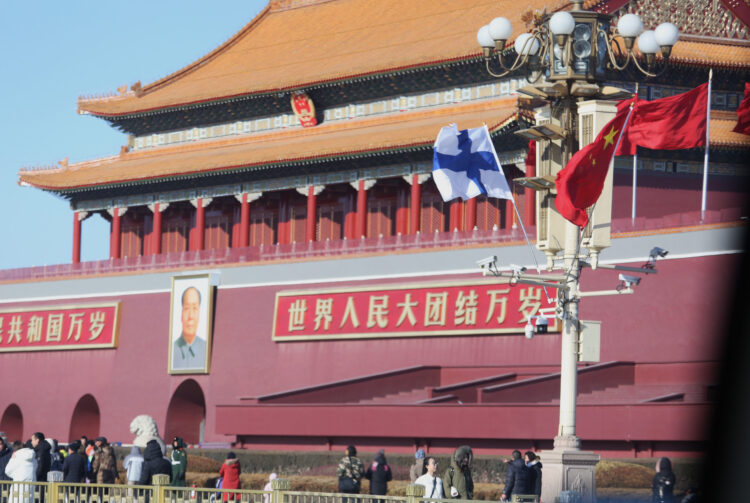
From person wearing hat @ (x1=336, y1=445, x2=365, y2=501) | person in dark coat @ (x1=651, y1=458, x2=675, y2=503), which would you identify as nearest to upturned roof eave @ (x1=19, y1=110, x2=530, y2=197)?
person wearing hat @ (x1=336, y1=445, x2=365, y2=501)

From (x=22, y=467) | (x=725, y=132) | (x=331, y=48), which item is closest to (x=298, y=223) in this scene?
(x=331, y=48)

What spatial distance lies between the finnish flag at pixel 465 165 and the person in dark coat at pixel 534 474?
357 centimetres

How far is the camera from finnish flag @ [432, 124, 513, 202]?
2097cm

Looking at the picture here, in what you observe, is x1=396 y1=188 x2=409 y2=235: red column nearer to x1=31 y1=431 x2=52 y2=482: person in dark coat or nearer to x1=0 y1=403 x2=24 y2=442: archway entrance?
x1=0 y1=403 x2=24 y2=442: archway entrance

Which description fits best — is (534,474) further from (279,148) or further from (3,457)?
(279,148)

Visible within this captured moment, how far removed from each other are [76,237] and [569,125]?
2826cm

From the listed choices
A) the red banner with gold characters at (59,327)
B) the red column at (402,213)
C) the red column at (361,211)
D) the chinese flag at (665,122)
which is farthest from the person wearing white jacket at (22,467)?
the red banner with gold characters at (59,327)

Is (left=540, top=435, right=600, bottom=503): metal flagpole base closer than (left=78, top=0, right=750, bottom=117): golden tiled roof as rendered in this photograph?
Yes

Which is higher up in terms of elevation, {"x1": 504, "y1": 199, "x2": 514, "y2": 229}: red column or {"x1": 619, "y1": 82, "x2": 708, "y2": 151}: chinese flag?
{"x1": 504, "y1": 199, "x2": 514, "y2": 229}: red column

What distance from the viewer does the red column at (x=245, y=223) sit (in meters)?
40.6

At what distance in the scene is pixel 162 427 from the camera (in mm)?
38281

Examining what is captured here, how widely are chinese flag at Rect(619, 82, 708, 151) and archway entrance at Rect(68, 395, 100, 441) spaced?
2403cm

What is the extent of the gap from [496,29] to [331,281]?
16448 millimetres

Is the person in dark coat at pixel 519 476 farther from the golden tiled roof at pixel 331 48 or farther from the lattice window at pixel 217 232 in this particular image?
the lattice window at pixel 217 232
